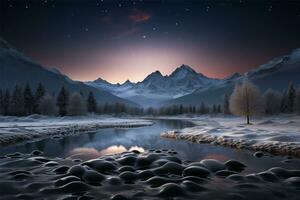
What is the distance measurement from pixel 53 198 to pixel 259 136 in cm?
2549

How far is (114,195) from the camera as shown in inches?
453

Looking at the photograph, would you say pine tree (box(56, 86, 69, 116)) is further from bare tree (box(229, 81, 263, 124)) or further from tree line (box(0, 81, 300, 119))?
bare tree (box(229, 81, 263, 124))

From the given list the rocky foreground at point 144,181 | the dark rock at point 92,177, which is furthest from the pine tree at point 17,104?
the dark rock at point 92,177

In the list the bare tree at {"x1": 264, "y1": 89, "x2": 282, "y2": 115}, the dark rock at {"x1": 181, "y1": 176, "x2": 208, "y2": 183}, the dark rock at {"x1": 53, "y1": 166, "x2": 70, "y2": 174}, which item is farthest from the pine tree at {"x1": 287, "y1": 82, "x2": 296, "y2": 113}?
the dark rock at {"x1": 53, "y1": 166, "x2": 70, "y2": 174}

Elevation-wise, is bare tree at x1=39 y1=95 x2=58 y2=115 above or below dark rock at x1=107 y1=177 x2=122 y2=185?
above

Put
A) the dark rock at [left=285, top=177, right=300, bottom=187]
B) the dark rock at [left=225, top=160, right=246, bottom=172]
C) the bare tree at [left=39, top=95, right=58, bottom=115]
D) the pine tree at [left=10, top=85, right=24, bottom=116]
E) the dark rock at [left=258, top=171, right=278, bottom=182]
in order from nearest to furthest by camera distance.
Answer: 1. the dark rock at [left=285, top=177, right=300, bottom=187]
2. the dark rock at [left=258, top=171, right=278, bottom=182]
3. the dark rock at [left=225, top=160, right=246, bottom=172]
4. the bare tree at [left=39, top=95, right=58, bottom=115]
5. the pine tree at [left=10, top=85, right=24, bottom=116]

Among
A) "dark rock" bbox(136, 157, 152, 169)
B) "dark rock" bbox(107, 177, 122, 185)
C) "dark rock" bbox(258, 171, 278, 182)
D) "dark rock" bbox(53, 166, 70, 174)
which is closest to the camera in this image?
"dark rock" bbox(107, 177, 122, 185)

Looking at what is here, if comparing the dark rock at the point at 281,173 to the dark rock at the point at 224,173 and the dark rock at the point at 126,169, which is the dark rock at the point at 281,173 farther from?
the dark rock at the point at 126,169

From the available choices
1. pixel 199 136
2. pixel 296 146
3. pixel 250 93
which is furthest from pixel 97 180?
pixel 250 93

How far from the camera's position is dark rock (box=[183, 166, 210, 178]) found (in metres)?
15.3

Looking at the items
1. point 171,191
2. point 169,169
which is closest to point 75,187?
point 171,191

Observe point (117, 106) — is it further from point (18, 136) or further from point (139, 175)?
point (139, 175)

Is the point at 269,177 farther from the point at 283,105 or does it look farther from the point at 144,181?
the point at 283,105

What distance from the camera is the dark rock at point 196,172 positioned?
15337 mm
